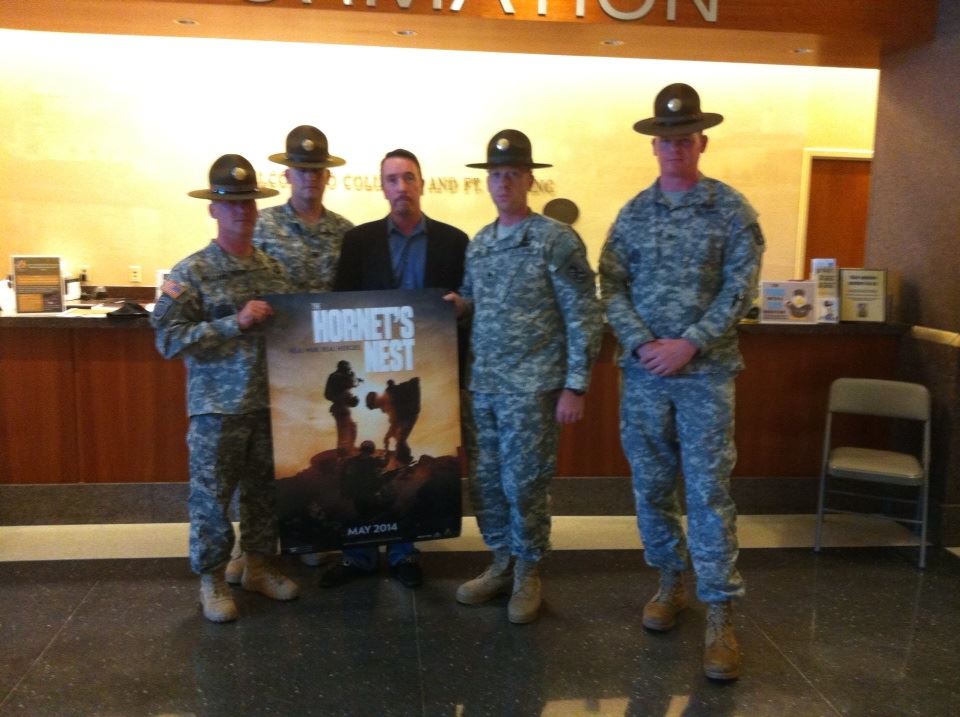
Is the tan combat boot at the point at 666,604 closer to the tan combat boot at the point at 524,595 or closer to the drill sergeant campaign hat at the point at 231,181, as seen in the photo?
the tan combat boot at the point at 524,595

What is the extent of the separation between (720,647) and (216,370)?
2079 millimetres

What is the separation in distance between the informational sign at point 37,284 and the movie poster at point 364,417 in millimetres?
1671

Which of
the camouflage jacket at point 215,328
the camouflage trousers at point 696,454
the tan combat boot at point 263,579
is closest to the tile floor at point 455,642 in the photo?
the tan combat boot at point 263,579

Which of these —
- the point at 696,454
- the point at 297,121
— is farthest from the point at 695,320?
the point at 297,121

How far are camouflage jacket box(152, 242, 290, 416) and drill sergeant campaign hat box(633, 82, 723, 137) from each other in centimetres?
155

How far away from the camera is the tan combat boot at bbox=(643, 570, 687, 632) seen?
307cm

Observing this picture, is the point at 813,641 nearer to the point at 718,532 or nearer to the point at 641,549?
the point at 718,532

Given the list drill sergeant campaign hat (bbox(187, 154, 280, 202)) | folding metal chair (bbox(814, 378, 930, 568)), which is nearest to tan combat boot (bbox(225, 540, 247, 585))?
drill sergeant campaign hat (bbox(187, 154, 280, 202))

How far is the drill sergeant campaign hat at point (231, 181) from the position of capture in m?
2.96

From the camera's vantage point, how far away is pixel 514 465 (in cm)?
307

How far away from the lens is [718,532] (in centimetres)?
280

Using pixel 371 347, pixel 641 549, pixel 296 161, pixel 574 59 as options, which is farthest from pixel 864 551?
pixel 574 59

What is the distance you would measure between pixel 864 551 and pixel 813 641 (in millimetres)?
1150

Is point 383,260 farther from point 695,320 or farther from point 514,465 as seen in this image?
point 695,320
